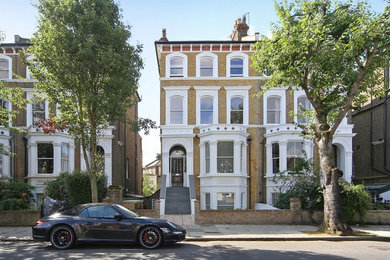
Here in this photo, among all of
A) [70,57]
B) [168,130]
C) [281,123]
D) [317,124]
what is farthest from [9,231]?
[281,123]

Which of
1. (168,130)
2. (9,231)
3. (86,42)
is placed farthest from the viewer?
(168,130)

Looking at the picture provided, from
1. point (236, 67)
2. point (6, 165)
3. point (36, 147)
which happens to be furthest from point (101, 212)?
point (236, 67)

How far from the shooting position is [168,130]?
21.6 meters

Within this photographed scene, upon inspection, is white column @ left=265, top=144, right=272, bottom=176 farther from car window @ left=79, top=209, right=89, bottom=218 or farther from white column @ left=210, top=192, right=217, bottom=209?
car window @ left=79, top=209, right=89, bottom=218

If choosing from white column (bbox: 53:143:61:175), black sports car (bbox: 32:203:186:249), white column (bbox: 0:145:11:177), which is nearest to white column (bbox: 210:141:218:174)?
white column (bbox: 53:143:61:175)

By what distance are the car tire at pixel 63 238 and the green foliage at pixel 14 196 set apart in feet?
22.7

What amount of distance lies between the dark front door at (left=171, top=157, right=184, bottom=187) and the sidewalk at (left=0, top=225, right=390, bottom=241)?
7.94 metres

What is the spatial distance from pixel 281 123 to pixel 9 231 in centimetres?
1580

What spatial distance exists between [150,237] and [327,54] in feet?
27.7

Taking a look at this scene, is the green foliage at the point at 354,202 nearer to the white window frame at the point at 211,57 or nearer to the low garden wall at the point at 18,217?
the white window frame at the point at 211,57

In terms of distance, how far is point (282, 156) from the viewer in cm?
2089

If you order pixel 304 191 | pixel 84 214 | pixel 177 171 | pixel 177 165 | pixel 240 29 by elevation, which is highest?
pixel 240 29

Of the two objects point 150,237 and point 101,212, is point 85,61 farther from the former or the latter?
point 150,237

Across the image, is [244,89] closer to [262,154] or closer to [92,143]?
[262,154]
